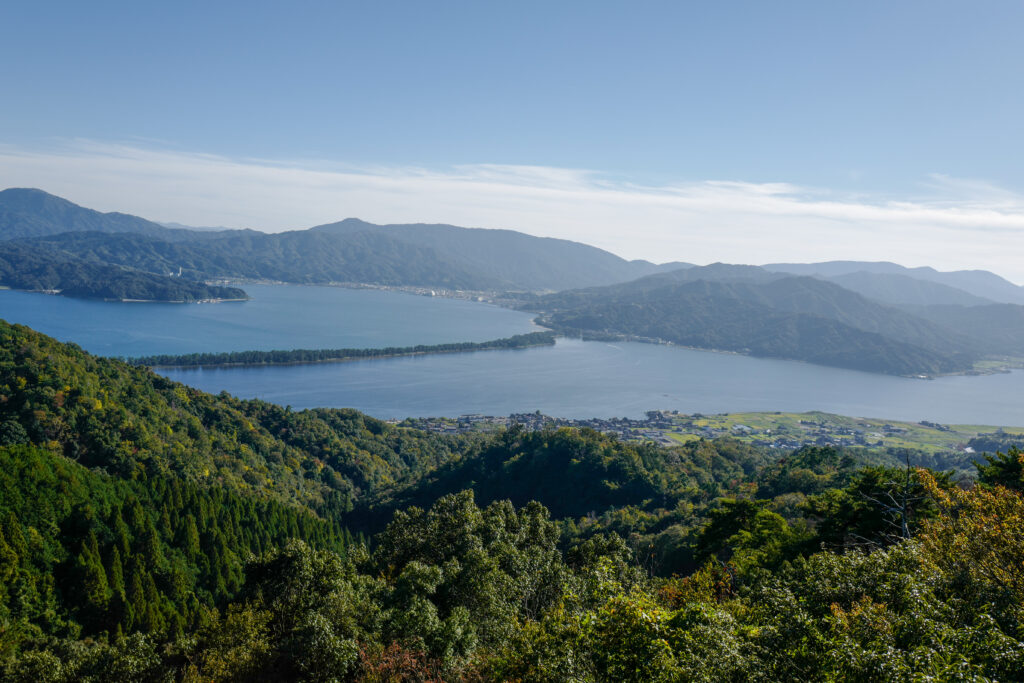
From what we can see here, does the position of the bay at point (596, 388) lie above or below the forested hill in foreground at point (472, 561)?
below

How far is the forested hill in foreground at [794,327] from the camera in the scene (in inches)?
5591

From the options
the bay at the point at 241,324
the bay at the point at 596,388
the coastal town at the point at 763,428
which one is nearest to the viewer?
the coastal town at the point at 763,428

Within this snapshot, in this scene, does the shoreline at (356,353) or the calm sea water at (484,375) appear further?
the shoreline at (356,353)

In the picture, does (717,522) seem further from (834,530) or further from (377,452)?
(377,452)

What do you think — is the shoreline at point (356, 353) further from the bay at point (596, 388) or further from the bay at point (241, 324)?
the bay at point (241, 324)

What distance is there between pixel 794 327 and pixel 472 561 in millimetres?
164691

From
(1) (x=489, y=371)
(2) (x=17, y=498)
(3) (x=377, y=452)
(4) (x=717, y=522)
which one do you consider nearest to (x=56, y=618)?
(2) (x=17, y=498)

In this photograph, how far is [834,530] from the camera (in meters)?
15.3

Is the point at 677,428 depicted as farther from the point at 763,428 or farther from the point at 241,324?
the point at 241,324

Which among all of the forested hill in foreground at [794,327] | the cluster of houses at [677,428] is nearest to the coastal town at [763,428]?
the cluster of houses at [677,428]

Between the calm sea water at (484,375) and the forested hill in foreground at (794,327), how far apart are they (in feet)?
28.9

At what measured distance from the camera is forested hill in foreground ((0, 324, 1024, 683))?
22.0ft

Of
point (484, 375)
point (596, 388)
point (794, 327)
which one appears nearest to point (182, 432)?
point (484, 375)

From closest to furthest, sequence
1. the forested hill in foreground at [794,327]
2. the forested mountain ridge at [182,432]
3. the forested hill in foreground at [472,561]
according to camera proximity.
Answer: the forested hill in foreground at [472,561] → the forested mountain ridge at [182,432] → the forested hill in foreground at [794,327]
